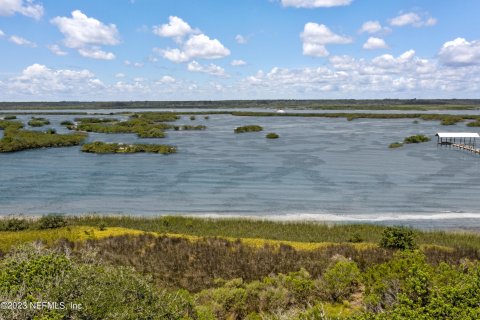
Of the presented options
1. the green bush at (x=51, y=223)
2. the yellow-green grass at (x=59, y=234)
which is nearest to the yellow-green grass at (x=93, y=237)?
the yellow-green grass at (x=59, y=234)

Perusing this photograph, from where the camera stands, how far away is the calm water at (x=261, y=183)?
40.4 meters

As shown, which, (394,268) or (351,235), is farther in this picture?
(351,235)

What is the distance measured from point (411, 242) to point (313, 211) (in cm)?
1369

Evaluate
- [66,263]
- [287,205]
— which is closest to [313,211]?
[287,205]

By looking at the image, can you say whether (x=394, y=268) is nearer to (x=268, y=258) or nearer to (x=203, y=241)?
(x=268, y=258)

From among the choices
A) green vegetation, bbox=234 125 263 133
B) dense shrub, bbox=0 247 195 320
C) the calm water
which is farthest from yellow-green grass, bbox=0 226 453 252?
green vegetation, bbox=234 125 263 133

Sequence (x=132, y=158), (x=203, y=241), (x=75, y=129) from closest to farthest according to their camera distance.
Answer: (x=203, y=241) → (x=132, y=158) → (x=75, y=129)

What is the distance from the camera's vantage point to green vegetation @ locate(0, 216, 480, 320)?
40.5 ft

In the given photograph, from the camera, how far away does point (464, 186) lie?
164ft

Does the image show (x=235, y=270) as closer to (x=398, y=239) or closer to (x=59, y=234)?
(x=398, y=239)

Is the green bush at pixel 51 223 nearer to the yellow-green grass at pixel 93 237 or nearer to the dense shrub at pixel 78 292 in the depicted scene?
the yellow-green grass at pixel 93 237

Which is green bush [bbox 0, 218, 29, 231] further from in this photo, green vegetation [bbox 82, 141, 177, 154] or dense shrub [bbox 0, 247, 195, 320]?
green vegetation [bbox 82, 141, 177, 154]

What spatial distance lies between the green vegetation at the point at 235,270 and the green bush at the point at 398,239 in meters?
0.07

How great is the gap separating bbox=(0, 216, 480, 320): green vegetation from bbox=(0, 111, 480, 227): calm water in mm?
6839
